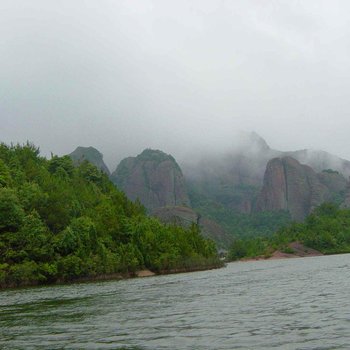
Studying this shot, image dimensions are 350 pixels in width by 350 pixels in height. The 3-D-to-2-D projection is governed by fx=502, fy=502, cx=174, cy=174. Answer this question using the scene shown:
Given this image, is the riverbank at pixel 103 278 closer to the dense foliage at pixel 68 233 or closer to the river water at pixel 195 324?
the dense foliage at pixel 68 233

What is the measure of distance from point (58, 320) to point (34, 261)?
6231 centimetres

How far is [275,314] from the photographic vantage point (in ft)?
83.3

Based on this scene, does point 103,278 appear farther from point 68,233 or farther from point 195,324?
point 195,324

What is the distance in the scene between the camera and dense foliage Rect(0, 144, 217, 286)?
87.6m

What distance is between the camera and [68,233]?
95.8m

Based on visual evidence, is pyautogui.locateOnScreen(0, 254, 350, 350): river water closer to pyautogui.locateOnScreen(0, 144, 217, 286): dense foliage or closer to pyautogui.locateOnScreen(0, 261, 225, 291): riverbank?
pyautogui.locateOnScreen(0, 261, 225, 291): riverbank

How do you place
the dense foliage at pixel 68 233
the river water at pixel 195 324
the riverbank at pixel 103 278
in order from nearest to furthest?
1. the river water at pixel 195 324
2. the riverbank at pixel 103 278
3. the dense foliage at pixel 68 233

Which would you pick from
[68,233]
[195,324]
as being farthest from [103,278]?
[195,324]

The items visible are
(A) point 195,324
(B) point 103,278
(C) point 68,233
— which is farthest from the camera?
(B) point 103,278

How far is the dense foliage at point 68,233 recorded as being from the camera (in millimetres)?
87562

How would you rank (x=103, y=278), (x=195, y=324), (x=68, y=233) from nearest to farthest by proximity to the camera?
1. (x=195, y=324)
2. (x=68, y=233)
3. (x=103, y=278)

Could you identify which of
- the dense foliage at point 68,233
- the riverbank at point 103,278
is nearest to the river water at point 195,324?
the riverbank at point 103,278

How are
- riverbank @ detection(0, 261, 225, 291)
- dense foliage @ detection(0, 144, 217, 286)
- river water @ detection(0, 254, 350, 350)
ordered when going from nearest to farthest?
1. river water @ detection(0, 254, 350, 350)
2. riverbank @ detection(0, 261, 225, 291)
3. dense foliage @ detection(0, 144, 217, 286)


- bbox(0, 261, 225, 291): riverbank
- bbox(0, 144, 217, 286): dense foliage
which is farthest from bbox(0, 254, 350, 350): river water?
bbox(0, 144, 217, 286): dense foliage
